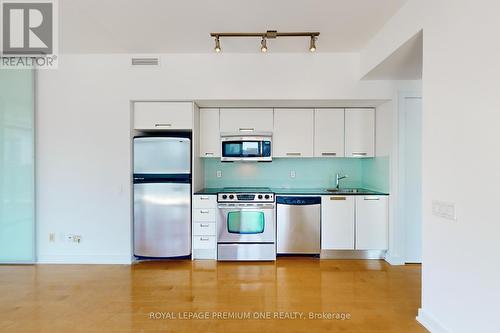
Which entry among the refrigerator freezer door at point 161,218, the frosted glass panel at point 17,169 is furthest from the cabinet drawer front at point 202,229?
the frosted glass panel at point 17,169

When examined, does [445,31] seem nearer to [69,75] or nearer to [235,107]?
[235,107]

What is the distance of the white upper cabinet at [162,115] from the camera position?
369 centimetres

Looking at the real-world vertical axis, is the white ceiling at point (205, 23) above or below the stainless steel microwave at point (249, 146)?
above

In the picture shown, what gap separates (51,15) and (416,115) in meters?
4.49

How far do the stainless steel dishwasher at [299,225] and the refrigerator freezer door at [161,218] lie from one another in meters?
1.32

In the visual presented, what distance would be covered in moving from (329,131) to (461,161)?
225cm

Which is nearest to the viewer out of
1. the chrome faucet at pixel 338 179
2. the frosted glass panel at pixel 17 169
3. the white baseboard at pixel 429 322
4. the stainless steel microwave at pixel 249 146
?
the white baseboard at pixel 429 322

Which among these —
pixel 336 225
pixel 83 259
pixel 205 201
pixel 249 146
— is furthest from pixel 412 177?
pixel 83 259

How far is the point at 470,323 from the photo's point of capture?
175 centimetres

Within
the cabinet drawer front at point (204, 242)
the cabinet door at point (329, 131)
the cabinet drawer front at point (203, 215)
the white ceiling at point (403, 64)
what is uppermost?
the white ceiling at point (403, 64)

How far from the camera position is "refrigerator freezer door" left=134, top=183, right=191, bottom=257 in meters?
3.62

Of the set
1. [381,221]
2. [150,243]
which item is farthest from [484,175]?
[150,243]

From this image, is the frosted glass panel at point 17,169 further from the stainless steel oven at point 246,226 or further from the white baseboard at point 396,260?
the white baseboard at point 396,260

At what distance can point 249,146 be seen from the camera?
3969mm
